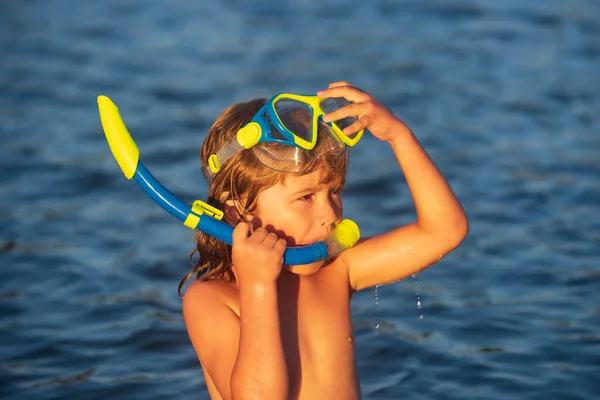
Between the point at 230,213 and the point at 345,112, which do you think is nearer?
the point at 345,112

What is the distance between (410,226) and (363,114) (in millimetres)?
578

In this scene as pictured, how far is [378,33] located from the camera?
10.3 m

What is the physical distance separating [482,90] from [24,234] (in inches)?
154

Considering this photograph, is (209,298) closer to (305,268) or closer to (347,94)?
(305,268)

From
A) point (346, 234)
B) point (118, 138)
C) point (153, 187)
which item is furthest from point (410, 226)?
point (118, 138)

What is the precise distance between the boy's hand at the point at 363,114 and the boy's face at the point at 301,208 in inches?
7.4

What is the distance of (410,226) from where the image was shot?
158 inches

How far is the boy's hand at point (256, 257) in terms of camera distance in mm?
3408

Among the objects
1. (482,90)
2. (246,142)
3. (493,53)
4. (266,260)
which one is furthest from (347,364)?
(493,53)

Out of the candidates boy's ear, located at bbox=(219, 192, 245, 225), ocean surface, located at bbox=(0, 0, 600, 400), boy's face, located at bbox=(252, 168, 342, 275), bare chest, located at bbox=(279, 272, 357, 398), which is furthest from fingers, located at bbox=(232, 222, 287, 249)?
ocean surface, located at bbox=(0, 0, 600, 400)

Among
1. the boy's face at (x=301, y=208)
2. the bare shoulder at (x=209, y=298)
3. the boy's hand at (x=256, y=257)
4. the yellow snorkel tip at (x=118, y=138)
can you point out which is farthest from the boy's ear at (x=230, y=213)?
the yellow snorkel tip at (x=118, y=138)

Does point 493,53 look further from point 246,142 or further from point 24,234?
point 246,142

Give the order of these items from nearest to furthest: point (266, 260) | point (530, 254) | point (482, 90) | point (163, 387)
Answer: point (266, 260) < point (163, 387) < point (530, 254) < point (482, 90)

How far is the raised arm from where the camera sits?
3.62 metres
